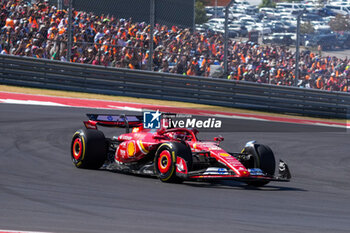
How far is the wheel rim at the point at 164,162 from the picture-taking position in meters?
8.96

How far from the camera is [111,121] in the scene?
10.6 m

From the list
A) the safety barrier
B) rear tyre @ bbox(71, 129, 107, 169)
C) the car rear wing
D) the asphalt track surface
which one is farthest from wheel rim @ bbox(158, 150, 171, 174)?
the safety barrier

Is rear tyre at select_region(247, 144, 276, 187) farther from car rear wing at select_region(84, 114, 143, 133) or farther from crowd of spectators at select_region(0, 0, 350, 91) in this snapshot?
crowd of spectators at select_region(0, 0, 350, 91)

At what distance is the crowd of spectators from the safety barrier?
1.00 ft

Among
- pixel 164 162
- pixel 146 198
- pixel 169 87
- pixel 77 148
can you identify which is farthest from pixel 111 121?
pixel 169 87

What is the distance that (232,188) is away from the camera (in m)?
9.12

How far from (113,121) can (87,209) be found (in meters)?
3.92

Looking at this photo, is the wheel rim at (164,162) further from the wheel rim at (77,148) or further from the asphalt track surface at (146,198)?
the wheel rim at (77,148)

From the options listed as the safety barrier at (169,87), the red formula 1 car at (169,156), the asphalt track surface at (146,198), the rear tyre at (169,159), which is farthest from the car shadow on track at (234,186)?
the safety barrier at (169,87)

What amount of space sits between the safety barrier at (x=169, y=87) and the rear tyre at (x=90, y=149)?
10166 millimetres

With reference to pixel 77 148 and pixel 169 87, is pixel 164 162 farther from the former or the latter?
pixel 169 87

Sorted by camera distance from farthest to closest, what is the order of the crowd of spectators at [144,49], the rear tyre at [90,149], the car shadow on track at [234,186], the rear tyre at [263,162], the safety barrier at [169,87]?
the safety barrier at [169,87] < the crowd of spectators at [144,49] < the rear tyre at [90,149] < the rear tyre at [263,162] < the car shadow on track at [234,186]

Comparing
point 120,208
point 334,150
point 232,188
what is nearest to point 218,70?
point 334,150

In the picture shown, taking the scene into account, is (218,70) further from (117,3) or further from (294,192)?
(294,192)
